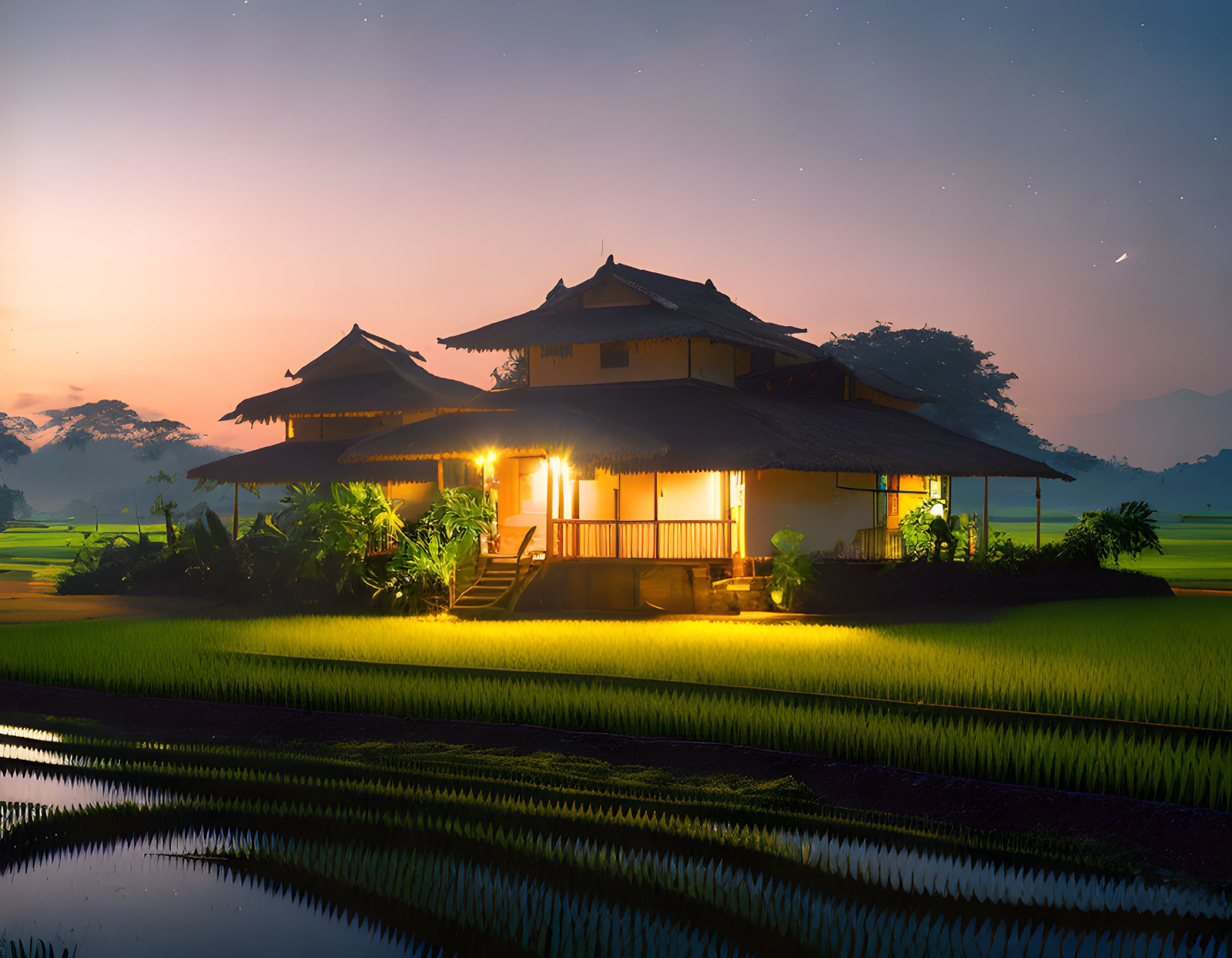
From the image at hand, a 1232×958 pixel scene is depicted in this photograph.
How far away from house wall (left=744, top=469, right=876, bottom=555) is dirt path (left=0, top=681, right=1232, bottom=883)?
47.5 ft

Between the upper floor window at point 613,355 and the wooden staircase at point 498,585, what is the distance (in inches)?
257

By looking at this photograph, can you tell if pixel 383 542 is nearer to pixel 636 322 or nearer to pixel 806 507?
pixel 636 322

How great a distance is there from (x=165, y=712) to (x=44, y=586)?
2246 cm

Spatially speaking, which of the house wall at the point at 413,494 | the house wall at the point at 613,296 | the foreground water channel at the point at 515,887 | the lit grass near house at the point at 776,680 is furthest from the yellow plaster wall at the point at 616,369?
the foreground water channel at the point at 515,887

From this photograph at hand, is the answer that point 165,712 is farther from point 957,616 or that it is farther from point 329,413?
point 329,413

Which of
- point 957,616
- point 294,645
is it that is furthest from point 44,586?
point 957,616

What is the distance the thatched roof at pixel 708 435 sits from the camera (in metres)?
23.7

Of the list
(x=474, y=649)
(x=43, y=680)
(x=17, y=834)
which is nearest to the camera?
(x=17, y=834)

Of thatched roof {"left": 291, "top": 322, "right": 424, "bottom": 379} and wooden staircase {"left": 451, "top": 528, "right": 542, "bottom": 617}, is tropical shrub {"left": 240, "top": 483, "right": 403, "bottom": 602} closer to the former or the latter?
wooden staircase {"left": 451, "top": 528, "right": 542, "bottom": 617}

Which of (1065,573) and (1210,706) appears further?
(1065,573)

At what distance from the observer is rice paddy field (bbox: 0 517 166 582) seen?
37.7 m

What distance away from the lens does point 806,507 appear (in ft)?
88.8

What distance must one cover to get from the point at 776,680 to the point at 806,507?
14174 mm

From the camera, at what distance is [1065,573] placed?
2828 centimetres
